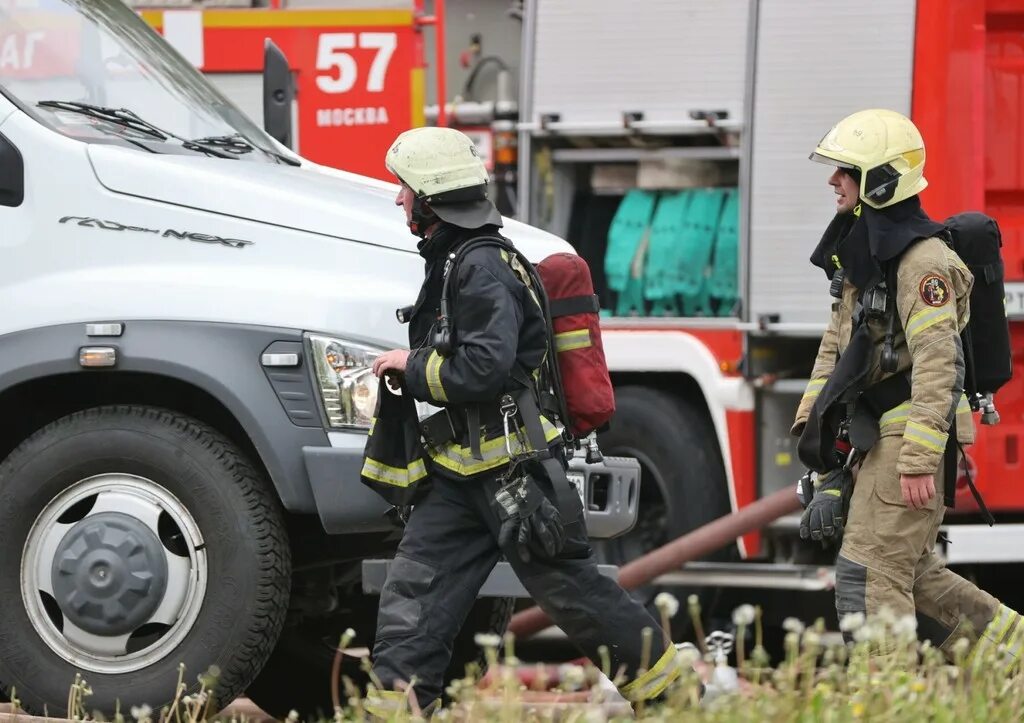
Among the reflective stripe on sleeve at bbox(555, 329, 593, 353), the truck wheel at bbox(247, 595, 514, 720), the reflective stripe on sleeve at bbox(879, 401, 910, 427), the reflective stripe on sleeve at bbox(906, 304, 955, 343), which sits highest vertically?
the reflective stripe on sleeve at bbox(906, 304, 955, 343)

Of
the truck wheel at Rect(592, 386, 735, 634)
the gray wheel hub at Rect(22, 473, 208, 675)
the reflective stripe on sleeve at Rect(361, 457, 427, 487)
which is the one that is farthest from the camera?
the truck wheel at Rect(592, 386, 735, 634)

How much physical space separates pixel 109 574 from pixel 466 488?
103 centimetres

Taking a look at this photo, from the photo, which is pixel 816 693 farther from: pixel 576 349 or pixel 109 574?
pixel 109 574

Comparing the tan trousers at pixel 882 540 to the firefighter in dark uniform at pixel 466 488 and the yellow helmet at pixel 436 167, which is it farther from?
the yellow helmet at pixel 436 167

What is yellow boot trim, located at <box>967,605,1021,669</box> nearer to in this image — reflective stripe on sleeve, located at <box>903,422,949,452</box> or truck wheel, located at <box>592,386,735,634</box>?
reflective stripe on sleeve, located at <box>903,422,949,452</box>

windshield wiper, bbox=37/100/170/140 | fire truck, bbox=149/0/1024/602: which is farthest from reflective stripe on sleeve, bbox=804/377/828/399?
windshield wiper, bbox=37/100/170/140

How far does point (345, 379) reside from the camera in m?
5.32

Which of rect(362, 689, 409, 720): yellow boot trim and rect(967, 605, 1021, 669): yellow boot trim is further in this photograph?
rect(967, 605, 1021, 669): yellow boot trim

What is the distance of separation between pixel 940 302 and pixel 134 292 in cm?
223

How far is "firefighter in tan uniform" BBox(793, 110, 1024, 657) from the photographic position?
517 cm

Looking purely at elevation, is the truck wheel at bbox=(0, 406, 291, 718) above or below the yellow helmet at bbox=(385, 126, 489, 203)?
below

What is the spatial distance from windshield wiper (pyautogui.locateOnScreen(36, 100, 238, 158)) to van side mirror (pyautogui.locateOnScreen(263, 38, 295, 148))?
86 cm

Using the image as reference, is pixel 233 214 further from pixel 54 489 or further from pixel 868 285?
pixel 868 285

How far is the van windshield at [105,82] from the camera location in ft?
18.5
